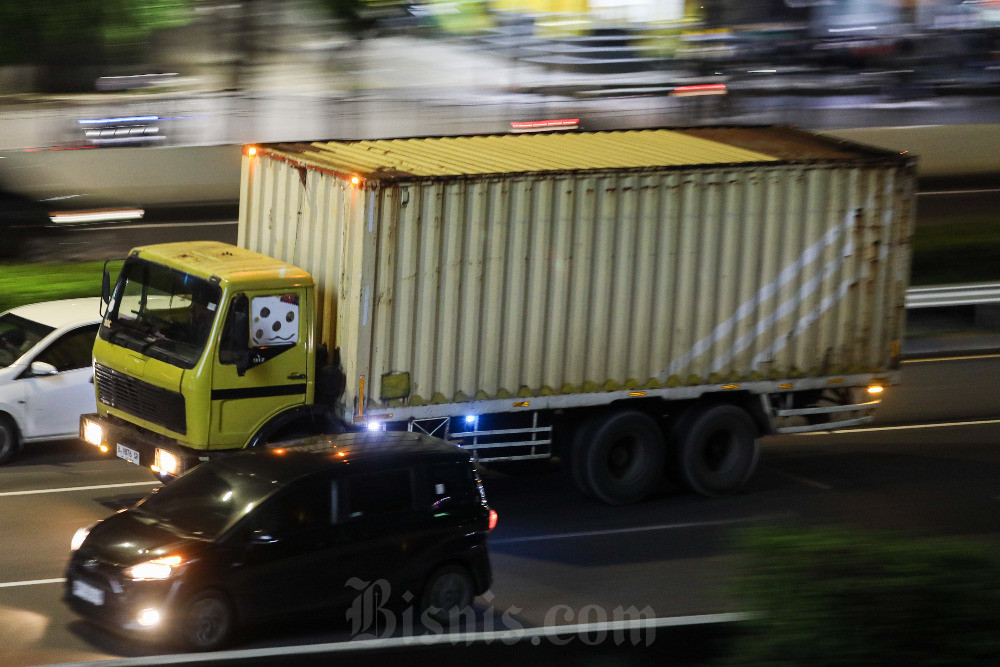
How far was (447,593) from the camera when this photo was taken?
1012cm

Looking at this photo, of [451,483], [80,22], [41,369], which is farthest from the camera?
[80,22]

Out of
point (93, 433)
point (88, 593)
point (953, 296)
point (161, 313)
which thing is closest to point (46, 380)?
point (93, 433)

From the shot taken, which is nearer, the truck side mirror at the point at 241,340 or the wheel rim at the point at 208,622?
the wheel rim at the point at 208,622

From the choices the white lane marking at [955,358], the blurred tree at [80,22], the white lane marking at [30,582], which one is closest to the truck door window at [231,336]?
the white lane marking at [30,582]

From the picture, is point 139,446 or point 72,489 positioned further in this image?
point 72,489

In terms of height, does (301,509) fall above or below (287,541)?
above

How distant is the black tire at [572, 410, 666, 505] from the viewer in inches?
520

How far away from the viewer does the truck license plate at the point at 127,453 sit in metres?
12.1

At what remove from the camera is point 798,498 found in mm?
13914

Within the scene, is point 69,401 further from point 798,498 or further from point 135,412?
point 798,498

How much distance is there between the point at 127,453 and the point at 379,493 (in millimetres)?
3307

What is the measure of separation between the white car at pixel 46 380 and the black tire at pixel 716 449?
568 centimetres

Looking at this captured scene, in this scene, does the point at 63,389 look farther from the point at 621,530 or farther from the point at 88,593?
Answer: the point at 621,530

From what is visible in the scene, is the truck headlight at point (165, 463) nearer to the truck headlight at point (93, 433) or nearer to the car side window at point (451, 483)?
the truck headlight at point (93, 433)
